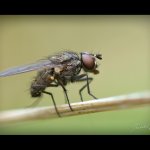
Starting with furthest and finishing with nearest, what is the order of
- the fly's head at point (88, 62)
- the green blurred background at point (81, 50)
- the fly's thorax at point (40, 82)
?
the green blurred background at point (81, 50), the fly's head at point (88, 62), the fly's thorax at point (40, 82)

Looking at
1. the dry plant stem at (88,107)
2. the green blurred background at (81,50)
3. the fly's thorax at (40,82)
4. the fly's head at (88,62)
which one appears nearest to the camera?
the dry plant stem at (88,107)

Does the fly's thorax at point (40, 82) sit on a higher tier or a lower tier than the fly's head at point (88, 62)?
lower

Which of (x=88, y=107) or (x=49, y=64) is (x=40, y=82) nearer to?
(x=49, y=64)

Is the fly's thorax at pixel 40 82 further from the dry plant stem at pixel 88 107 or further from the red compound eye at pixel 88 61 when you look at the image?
the dry plant stem at pixel 88 107

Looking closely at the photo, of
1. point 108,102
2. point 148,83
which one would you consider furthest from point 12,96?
point 108,102

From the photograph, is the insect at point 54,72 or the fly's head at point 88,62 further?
the fly's head at point 88,62

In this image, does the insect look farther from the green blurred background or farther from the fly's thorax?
the green blurred background

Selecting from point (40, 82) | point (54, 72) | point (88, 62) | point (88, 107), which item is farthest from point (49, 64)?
point (88, 107)

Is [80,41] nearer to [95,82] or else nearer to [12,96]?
[95,82]

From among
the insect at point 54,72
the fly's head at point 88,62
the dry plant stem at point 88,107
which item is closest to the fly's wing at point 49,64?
the insect at point 54,72
